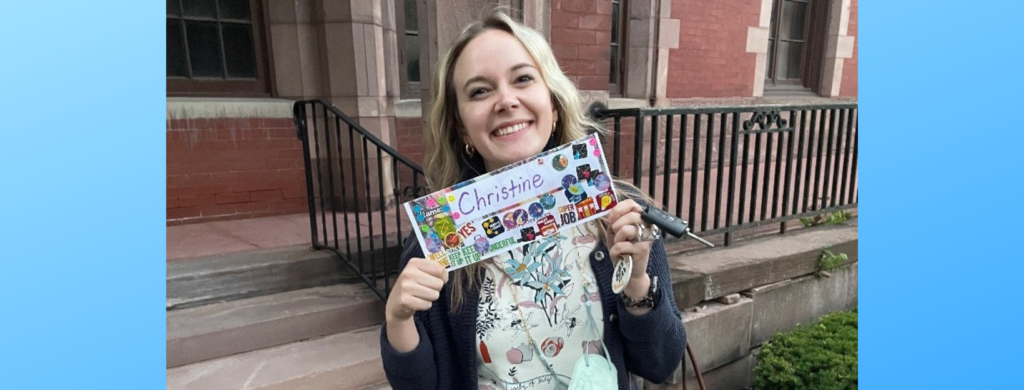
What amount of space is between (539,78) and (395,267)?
2861 mm

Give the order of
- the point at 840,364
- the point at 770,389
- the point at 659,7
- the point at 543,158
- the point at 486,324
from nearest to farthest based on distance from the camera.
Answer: the point at 543,158, the point at 486,324, the point at 840,364, the point at 770,389, the point at 659,7

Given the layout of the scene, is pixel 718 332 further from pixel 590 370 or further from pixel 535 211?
pixel 535 211

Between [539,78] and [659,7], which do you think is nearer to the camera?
[539,78]

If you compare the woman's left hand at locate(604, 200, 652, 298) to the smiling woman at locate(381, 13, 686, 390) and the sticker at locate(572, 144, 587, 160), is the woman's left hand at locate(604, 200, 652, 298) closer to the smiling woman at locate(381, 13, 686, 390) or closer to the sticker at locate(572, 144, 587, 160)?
the smiling woman at locate(381, 13, 686, 390)

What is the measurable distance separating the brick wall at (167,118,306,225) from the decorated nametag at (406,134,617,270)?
13.7 feet

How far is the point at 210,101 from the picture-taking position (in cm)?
460

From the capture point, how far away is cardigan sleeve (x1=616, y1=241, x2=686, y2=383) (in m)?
1.33

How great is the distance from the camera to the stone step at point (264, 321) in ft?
9.70

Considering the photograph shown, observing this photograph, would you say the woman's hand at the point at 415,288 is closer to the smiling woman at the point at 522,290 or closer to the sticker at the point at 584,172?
the smiling woman at the point at 522,290

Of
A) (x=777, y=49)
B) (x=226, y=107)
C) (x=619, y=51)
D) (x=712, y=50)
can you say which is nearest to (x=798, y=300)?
(x=619, y=51)

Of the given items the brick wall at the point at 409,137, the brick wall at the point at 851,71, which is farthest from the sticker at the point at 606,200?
the brick wall at the point at 851,71

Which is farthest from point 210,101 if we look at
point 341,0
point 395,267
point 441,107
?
point 441,107

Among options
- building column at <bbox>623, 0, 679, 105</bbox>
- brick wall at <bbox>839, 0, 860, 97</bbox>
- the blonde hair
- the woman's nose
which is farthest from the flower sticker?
brick wall at <bbox>839, 0, 860, 97</bbox>

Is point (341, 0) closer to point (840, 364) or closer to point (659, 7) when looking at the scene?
point (659, 7)
